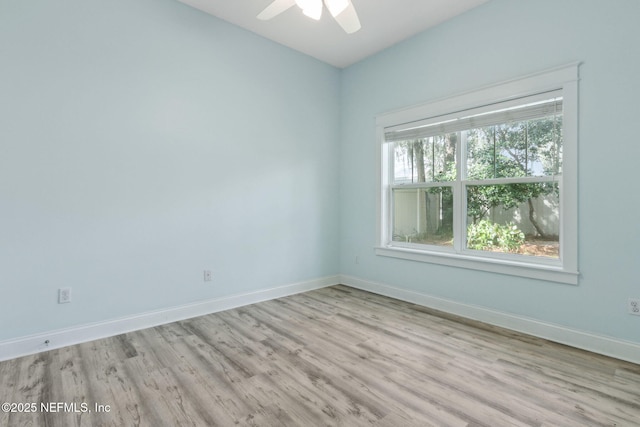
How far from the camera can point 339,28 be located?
3414 millimetres

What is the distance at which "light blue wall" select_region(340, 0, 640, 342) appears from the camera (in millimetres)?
2275

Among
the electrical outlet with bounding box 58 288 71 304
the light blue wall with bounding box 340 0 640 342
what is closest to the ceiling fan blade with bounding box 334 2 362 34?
the light blue wall with bounding box 340 0 640 342

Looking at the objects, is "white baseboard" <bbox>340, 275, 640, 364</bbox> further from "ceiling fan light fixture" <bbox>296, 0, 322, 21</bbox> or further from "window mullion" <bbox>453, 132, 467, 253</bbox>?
"ceiling fan light fixture" <bbox>296, 0, 322, 21</bbox>

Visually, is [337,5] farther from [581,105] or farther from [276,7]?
[581,105]

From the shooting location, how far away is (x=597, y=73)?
7.82 feet

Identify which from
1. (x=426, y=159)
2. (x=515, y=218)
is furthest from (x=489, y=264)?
(x=426, y=159)

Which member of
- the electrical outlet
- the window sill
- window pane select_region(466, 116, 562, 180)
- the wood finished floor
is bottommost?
the wood finished floor

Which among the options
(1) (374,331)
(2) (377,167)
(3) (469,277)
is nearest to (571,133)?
(3) (469,277)

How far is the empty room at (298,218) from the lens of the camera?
1.95 meters

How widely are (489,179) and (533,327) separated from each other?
1.40 m

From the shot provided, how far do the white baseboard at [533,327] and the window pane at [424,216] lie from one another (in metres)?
0.65

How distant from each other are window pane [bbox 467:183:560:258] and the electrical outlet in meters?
3.71

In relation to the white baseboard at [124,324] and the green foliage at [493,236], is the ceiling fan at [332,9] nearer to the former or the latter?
the green foliage at [493,236]

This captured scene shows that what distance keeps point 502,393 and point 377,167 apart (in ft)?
9.02
